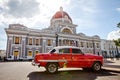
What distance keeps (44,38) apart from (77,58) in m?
34.1

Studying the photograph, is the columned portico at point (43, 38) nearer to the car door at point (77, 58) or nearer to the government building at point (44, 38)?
the government building at point (44, 38)

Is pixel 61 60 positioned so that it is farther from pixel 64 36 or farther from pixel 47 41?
pixel 64 36

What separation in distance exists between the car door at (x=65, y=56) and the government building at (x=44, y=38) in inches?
1211

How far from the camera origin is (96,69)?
34.8 feet

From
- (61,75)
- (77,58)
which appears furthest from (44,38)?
(61,75)

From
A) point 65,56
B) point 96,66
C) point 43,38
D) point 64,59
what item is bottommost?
point 96,66

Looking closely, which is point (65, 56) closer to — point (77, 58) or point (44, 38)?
point (77, 58)

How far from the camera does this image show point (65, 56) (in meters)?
9.76

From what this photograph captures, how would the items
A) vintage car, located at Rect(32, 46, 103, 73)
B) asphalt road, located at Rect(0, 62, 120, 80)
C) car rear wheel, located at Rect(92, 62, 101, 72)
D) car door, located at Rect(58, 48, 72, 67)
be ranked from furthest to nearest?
car rear wheel, located at Rect(92, 62, 101, 72) → car door, located at Rect(58, 48, 72, 67) → vintage car, located at Rect(32, 46, 103, 73) → asphalt road, located at Rect(0, 62, 120, 80)

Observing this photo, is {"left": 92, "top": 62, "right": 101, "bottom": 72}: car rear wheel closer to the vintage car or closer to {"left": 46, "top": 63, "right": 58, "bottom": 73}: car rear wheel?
the vintage car

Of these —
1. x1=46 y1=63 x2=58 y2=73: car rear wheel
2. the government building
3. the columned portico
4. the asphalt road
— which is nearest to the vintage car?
x1=46 y1=63 x2=58 y2=73: car rear wheel

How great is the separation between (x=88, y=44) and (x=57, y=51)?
156 feet

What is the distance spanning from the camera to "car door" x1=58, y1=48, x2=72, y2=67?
9674mm

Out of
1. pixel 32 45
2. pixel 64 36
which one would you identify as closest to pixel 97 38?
pixel 64 36
